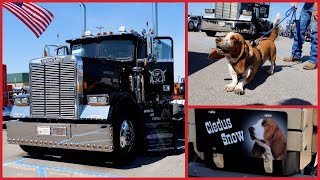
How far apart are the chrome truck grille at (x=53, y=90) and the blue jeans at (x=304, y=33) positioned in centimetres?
369

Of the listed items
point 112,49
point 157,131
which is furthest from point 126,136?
point 112,49

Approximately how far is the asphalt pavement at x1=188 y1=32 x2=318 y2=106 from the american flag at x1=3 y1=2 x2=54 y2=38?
21.2 feet

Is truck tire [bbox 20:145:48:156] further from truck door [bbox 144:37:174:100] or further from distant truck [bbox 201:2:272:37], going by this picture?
distant truck [bbox 201:2:272:37]

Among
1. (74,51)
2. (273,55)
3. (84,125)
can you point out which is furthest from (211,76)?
(74,51)

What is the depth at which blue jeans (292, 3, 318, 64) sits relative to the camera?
4.22 metres

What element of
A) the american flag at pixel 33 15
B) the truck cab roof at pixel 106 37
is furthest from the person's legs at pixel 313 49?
the american flag at pixel 33 15

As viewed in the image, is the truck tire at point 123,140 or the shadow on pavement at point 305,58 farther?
the truck tire at point 123,140

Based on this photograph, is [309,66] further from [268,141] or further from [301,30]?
[268,141]

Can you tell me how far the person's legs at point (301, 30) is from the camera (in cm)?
453

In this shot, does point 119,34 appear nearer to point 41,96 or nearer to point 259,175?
point 41,96

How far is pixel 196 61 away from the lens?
403cm

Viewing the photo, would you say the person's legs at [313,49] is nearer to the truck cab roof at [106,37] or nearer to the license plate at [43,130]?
the truck cab roof at [106,37]

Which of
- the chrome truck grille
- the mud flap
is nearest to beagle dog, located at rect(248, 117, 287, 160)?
the mud flap

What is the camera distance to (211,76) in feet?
13.4
